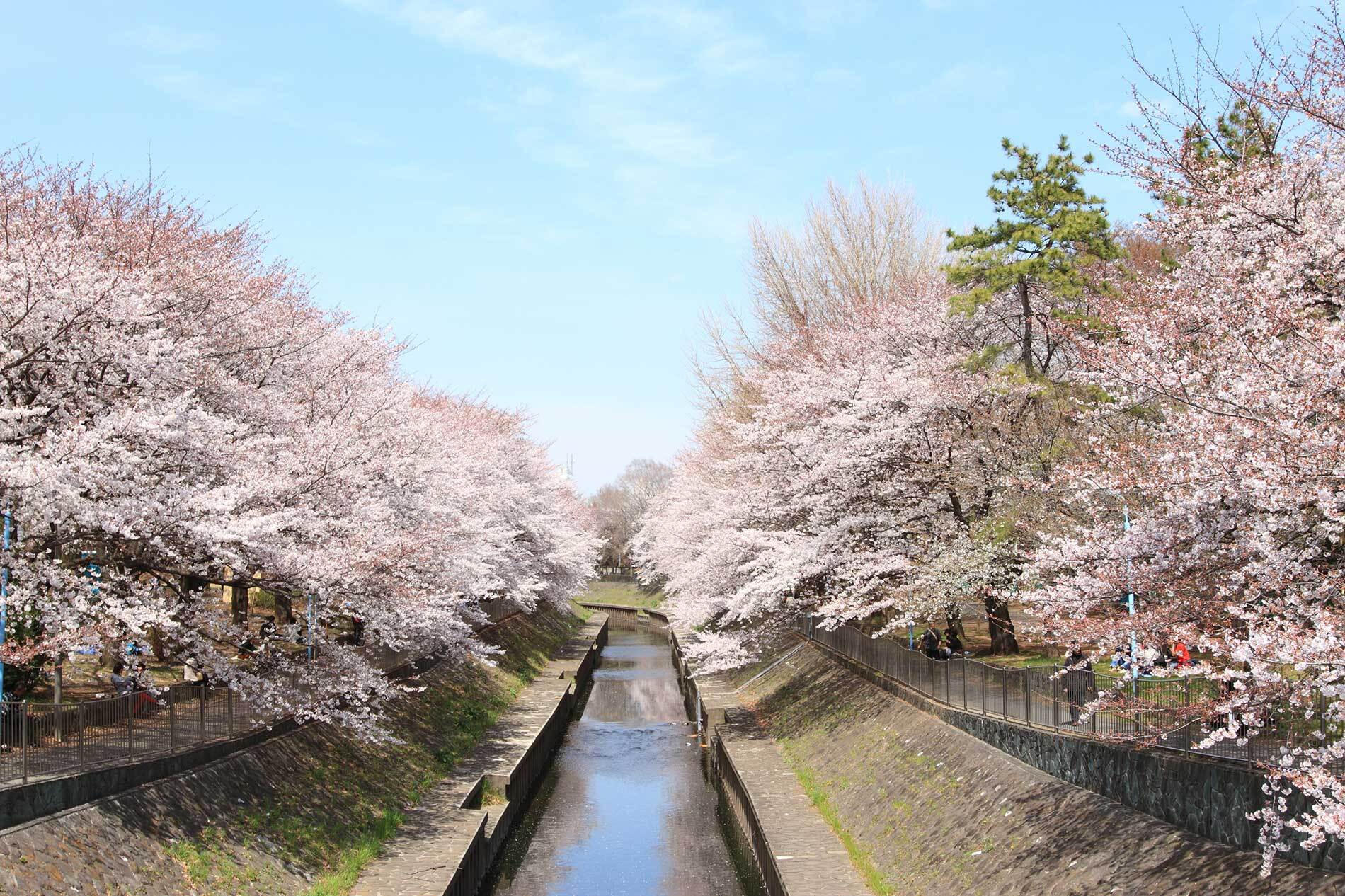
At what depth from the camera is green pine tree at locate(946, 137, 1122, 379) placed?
2362 centimetres

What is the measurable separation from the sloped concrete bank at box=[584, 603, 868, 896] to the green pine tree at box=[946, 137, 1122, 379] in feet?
35.9

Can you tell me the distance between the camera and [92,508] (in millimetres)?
14070

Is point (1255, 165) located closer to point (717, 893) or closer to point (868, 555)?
point (868, 555)

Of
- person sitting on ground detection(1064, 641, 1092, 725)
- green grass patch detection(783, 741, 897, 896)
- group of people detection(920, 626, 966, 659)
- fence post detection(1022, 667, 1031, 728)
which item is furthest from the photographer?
group of people detection(920, 626, 966, 659)

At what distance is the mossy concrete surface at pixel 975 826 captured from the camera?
452 inches

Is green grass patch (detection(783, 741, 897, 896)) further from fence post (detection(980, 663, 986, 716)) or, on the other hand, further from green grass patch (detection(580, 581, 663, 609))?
green grass patch (detection(580, 581, 663, 609))

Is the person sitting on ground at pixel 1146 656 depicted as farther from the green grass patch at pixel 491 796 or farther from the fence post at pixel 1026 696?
the green grass patch at pixel 491 796

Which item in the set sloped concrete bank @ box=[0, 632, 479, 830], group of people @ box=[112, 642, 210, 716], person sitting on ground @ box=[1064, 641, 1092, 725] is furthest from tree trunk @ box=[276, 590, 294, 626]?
person sitting on ground @ box=[1064, 641, 1092, 725]

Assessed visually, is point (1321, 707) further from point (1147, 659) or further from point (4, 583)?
point (4, 583)

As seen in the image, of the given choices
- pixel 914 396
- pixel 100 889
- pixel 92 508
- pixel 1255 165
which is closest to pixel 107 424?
pixel 92 508

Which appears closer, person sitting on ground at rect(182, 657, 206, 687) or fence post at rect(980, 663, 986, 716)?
person sitting on ground at rect(182, 657, 206, 687)

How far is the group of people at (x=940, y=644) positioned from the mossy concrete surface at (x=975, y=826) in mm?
1561

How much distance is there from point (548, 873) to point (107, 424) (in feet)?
41.3

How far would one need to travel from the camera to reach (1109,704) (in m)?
12.6
